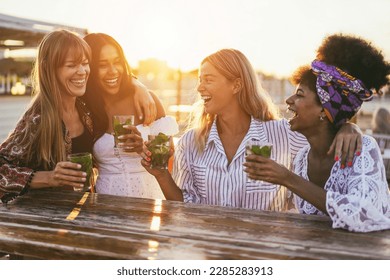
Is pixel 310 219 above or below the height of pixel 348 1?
below

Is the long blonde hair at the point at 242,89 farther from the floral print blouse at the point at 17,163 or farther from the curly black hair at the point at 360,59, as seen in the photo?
the floral print blouse at the point at 17,163

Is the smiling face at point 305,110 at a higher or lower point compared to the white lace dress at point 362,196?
higher

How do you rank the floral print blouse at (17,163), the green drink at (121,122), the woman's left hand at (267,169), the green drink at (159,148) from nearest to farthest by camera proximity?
the woman's left hand at (267,169) → the green drink at (159,148) → the floral print blouse at (17,163) → the green drink at (121,122)

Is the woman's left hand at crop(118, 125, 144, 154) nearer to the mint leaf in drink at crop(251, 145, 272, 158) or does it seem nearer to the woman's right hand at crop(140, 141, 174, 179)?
the woman's right hand at crop(140, 141, 174, 179)

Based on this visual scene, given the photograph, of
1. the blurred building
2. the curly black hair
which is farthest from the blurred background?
the blurred building

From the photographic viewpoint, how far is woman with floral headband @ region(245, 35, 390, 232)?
5.89ft

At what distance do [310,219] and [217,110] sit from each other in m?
1.08

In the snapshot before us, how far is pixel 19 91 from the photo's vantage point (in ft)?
27.1

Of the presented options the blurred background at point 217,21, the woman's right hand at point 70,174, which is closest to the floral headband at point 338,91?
the blurred background at point 217,21

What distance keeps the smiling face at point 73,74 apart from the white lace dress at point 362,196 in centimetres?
156

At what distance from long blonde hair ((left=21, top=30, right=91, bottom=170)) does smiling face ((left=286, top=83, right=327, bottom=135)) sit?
1.26 m

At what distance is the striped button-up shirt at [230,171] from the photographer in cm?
270
